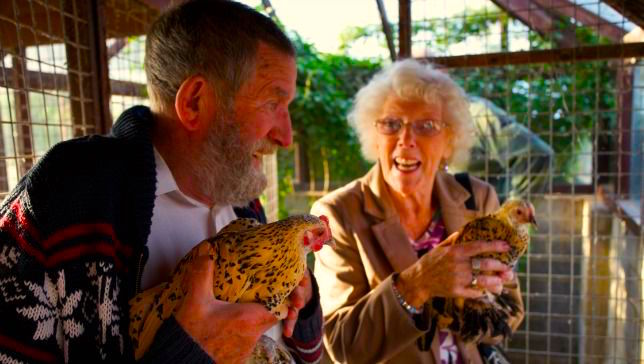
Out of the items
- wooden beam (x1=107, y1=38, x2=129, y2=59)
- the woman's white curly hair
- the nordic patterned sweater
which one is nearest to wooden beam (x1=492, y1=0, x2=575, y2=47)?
the woman's white curly hair

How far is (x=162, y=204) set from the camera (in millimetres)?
1174

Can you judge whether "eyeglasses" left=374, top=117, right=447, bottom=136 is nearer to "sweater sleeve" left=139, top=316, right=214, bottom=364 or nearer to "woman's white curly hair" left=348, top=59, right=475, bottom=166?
"woman's white curly hair" left=348, top=59, right=475, bottom=166

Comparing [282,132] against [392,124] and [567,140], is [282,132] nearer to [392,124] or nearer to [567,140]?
[392,124]

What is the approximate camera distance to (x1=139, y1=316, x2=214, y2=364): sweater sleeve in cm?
90

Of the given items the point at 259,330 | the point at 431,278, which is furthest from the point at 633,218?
the point at 259,330

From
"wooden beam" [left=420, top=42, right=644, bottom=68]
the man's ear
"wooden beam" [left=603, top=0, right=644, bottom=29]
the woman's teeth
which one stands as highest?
"wooden beam" [left=603, top=0, right=644, bottom=29]

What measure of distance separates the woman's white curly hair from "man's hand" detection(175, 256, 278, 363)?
1.48 meters

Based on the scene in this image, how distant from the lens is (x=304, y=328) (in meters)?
1.36

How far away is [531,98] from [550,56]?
730 millimetres

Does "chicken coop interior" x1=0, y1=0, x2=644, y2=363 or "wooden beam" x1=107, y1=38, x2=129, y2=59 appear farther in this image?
"wooden beam" x1=107, y1=38, x2=129, y2=59

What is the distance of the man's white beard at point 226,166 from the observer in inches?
47.7

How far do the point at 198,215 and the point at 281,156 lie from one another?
469 cm

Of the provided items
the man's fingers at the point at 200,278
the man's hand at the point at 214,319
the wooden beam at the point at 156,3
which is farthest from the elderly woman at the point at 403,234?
the wooden beam at the point at 156,3

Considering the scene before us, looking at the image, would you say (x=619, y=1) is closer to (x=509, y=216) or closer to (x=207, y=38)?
(x=509, y=216)
